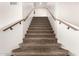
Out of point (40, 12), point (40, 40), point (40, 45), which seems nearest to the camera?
point (40, 45)

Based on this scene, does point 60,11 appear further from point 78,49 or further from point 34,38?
point 78,49

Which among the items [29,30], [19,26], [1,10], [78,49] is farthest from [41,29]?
[78,49]

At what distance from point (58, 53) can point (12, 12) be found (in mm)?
1475

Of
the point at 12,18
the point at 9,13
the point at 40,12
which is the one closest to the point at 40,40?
the point at 12,18

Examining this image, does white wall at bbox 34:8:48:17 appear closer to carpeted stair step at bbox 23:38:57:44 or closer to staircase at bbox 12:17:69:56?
staircase at bbox 12:17:69:56

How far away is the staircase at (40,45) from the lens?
2992mm

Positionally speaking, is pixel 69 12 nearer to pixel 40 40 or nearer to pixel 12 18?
pixel 40 40

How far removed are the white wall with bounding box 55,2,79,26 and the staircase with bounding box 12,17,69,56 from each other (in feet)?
2.23

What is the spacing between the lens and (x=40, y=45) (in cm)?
365

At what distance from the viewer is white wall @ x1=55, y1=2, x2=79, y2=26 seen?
3.19m

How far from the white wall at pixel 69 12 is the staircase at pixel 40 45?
2.23 feet

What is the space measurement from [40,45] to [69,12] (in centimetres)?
110

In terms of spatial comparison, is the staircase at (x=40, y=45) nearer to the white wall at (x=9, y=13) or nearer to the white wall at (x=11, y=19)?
the white wall at (x=11, y=19)

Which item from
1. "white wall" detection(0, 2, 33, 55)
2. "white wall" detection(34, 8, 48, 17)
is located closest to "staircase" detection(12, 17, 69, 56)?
"white wall" detection(0, 2, 33, 55)
